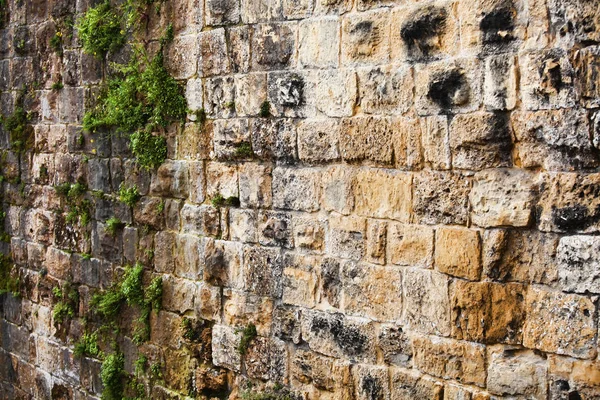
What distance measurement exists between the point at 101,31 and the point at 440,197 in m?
3.45

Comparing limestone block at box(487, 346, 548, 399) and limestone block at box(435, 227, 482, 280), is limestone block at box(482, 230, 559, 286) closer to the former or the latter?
limestone block at box(435, 227, 482, 280)

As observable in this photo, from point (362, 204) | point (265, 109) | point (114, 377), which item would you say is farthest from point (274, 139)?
point (114, 377)

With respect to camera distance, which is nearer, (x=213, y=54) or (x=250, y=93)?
(x=250, y=93)

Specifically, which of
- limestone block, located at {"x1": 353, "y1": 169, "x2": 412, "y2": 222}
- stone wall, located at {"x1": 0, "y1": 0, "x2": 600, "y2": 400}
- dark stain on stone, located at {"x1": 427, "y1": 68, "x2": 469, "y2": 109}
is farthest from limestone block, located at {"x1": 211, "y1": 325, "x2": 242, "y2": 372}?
dark stain on stone, located at {"x1": 427, "y1": 68, "x2": 469, "y2": 109}

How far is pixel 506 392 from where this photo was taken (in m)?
3.41

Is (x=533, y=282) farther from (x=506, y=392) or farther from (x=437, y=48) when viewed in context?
(x=437, y=48)

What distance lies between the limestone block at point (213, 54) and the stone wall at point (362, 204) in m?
0.02

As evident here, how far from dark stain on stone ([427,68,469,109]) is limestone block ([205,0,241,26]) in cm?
160

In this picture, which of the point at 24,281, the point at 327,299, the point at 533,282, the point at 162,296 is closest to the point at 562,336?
the point at 533,282

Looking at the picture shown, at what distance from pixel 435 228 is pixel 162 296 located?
2.50 meters

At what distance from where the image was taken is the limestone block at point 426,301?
365cm

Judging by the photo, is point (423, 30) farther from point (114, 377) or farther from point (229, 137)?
point (114, 377)

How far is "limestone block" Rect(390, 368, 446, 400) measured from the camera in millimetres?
3697

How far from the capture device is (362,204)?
4023 millimetres
